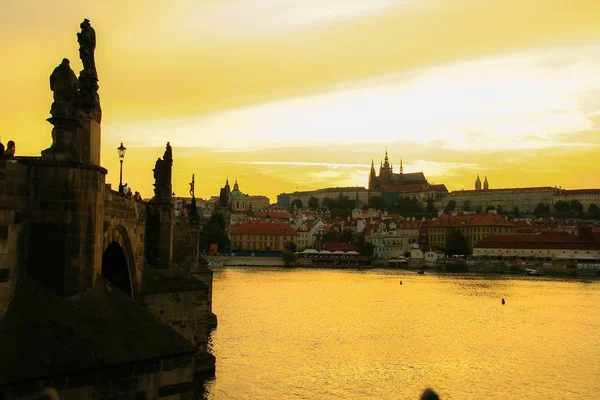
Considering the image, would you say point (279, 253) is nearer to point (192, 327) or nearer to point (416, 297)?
point (416, 297)

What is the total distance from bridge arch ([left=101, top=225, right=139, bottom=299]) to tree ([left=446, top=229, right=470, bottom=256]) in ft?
390

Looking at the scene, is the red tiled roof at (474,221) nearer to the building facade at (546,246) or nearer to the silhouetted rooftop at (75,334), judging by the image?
the building facade at (546,246)

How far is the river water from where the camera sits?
25.3 metres

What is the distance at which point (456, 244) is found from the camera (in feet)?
437

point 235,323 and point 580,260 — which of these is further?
point 580,260

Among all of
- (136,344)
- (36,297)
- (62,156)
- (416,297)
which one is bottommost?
Result: (416,297)

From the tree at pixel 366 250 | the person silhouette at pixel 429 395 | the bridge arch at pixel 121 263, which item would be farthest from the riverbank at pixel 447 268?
the person silhouette at pixel 429 395

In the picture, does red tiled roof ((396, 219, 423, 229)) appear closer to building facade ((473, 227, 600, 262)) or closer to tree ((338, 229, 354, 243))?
tree ((338, 229, 354, 243))

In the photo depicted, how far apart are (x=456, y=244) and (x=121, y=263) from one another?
4784 inches

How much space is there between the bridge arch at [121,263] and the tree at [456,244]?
119 metres

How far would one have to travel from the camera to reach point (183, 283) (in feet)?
67.7

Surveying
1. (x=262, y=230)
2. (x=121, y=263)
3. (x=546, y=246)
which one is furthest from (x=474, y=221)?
(x=121, y=263)

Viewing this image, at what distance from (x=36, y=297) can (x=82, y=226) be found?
1217 mm

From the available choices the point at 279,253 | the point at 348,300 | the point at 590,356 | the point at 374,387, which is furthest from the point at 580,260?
the point at 374,387
